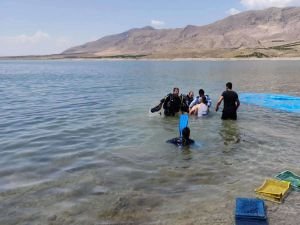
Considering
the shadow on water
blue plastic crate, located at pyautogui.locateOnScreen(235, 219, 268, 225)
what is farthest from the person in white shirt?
blue plastic crate, located at pyautogui.locateOnScreen(235, 219, 268, 225)

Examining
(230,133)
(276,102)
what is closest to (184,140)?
(230,133)

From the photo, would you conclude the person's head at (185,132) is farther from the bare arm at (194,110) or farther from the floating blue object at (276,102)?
the floating blue object at (276,102)

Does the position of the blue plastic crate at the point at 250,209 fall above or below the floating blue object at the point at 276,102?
above

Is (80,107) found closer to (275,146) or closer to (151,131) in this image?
(151,131)

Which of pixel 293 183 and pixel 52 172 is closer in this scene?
pixel 293 183

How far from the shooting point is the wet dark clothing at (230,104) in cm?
1683

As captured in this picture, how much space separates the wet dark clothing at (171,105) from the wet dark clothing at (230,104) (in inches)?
100

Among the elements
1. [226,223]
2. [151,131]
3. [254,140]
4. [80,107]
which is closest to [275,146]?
[254,140]

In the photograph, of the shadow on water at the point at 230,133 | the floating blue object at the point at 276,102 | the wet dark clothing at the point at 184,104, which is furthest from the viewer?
the floating blue object at the point at 276,102

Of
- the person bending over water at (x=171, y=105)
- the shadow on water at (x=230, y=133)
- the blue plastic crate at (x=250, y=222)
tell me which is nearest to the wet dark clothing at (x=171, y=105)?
the person bending over water at (x=171, y=105)

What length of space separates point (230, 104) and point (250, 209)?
9945 millimetres

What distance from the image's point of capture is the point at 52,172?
10820mm

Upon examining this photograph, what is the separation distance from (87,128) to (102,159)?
18.0 ft

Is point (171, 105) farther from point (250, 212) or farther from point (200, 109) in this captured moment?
point (250, 212)
